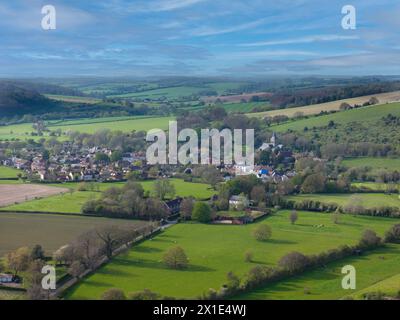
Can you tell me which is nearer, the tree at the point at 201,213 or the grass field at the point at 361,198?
the tree at the point at 201,213

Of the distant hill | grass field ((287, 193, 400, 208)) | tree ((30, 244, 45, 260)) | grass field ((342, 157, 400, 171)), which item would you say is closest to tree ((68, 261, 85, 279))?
tree ((30, 244, 45, 260))

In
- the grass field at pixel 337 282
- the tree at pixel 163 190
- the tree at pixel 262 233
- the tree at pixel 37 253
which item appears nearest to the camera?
the grass field at pixel 337 282

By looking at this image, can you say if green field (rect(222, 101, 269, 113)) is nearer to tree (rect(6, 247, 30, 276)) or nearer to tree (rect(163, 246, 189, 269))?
tree (rect(163, 246, 189, 269))

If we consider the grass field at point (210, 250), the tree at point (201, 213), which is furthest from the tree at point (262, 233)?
the tree at point (201, 213)

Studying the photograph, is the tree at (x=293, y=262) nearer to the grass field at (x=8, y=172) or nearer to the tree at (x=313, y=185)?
the tree at (x=313, y=185)
